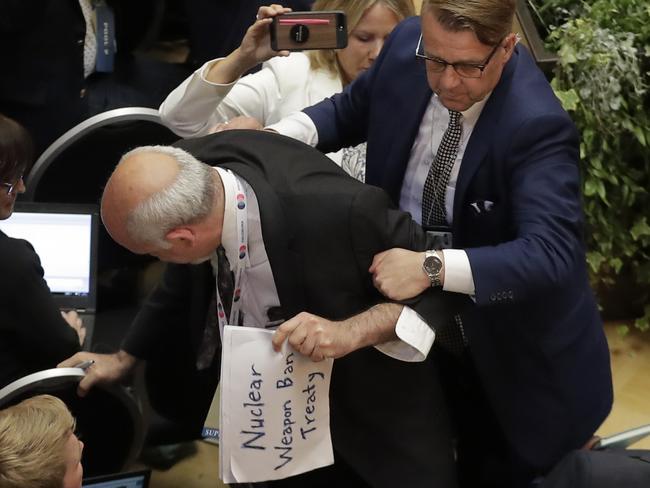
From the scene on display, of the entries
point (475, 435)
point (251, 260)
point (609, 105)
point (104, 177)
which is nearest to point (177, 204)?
point (251, 260)

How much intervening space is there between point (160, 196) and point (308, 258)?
0.33m

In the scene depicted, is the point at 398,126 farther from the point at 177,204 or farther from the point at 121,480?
the point at 121,480

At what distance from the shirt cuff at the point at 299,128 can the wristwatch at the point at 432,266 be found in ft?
1.84

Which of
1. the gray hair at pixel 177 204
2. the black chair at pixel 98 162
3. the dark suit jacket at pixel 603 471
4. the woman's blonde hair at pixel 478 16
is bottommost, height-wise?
the dark suit jacket at pixel 603 471

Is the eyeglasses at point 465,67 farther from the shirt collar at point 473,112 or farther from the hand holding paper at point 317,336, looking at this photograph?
the hand holding paper at point 317,336

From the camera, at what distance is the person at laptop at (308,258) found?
6.16 feet

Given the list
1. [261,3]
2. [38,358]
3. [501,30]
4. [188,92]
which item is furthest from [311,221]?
[261,3]

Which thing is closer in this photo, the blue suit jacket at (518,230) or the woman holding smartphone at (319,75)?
the blue suit jacket at (518,230)

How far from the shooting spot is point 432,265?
1.92 meters

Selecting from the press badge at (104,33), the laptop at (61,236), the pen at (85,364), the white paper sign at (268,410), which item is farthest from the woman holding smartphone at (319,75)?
the press badge at (104,33)

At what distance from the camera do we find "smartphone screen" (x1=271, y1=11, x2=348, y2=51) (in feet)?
7.69

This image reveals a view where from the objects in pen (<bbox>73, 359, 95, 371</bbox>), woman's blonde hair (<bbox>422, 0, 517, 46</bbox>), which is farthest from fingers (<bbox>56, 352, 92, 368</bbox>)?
woman's blonde hair (<bbox>422, 0, 517, 46</bbox>)

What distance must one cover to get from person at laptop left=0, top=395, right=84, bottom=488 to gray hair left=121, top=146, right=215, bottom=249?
428 mm

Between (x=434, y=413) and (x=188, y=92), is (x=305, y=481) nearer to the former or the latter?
(x=434, y=413)
